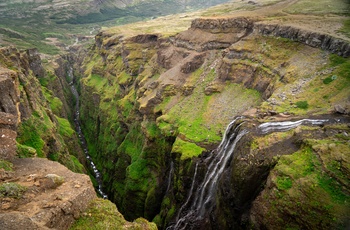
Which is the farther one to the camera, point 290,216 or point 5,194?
point 290,216

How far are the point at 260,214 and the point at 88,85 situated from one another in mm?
96949

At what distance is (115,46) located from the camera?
111062 mm

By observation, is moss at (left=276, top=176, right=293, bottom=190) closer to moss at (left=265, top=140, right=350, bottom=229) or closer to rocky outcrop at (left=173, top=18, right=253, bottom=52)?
moss at (left=265, top=140, right=350, bottom=229)

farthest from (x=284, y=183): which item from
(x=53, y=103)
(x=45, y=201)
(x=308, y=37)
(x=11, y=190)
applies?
(x=53, y=103)

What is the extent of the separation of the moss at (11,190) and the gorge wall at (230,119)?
22222 millimetres

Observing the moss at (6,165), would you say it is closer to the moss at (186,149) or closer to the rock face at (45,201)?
the rock face at (45,201)

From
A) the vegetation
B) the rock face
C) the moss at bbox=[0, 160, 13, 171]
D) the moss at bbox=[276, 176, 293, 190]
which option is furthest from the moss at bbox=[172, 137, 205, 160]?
the moss at bbox=[0, 160, 13, 171]

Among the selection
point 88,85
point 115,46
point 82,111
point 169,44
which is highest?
point 169,44

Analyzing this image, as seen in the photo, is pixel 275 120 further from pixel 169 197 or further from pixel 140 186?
pixel 140 186

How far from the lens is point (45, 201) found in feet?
69.1

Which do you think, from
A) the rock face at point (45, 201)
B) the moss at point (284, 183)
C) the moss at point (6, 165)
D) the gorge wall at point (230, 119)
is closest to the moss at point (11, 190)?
the rock face at point (45, 201)

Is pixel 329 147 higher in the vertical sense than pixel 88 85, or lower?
higher

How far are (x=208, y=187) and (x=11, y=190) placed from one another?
2572cm

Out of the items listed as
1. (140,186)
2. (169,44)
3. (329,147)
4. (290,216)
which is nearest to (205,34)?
(169,44)
